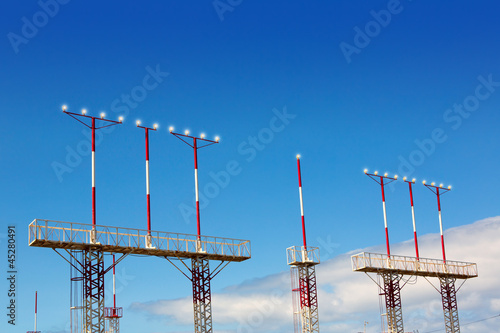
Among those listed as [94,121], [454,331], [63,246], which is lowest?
[454,331]

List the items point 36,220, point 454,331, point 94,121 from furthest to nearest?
point 454,331
point 94,121
point 36,220

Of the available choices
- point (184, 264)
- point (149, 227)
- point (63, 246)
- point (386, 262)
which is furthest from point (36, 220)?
point (386, 262)

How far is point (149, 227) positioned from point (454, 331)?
50.4 metres

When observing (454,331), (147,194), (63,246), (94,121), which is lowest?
(454,331)

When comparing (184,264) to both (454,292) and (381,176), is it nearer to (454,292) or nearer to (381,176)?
(381,176)

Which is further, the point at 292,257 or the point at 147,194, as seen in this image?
the point at 292,257

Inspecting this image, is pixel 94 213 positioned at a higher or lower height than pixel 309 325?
higher

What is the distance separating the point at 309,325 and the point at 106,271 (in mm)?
26204

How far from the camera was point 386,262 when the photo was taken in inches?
3565

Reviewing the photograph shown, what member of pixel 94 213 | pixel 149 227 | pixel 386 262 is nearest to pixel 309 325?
pixel 386 262

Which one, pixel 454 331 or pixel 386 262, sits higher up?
pixel 386 262

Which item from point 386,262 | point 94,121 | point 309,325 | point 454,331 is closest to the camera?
point 94,121

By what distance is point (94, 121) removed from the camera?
66.1 m

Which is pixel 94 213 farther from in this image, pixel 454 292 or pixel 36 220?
pixel 454 292
